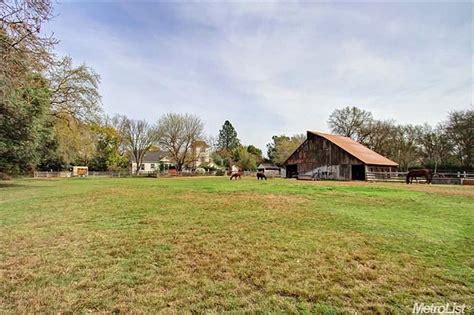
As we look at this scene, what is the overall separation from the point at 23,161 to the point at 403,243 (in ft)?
91.9

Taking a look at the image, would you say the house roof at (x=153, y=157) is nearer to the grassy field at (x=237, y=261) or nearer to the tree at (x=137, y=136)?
the tree at (x=137, y=136)

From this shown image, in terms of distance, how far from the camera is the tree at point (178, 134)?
182 ft

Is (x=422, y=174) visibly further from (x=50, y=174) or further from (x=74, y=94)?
(x=50, y=174)

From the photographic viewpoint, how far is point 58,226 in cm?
768

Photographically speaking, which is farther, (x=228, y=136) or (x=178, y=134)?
(x=228, y=136)

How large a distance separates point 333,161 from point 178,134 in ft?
106

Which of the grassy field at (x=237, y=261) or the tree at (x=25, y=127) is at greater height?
the tree at (x=25, y=127)

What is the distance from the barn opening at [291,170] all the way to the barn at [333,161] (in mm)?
15

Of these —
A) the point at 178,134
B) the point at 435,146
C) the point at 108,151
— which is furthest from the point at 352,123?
the point at 108,151

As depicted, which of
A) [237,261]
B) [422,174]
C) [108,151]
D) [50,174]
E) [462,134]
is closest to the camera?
[237,261]

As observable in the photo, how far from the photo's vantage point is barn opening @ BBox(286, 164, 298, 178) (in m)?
41.3

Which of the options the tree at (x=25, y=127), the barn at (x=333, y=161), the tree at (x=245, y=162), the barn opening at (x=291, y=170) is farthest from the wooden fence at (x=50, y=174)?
the barn at (x=333, y=161)

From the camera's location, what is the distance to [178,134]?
56000 millimetres

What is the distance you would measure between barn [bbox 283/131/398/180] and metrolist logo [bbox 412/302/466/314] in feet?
102
